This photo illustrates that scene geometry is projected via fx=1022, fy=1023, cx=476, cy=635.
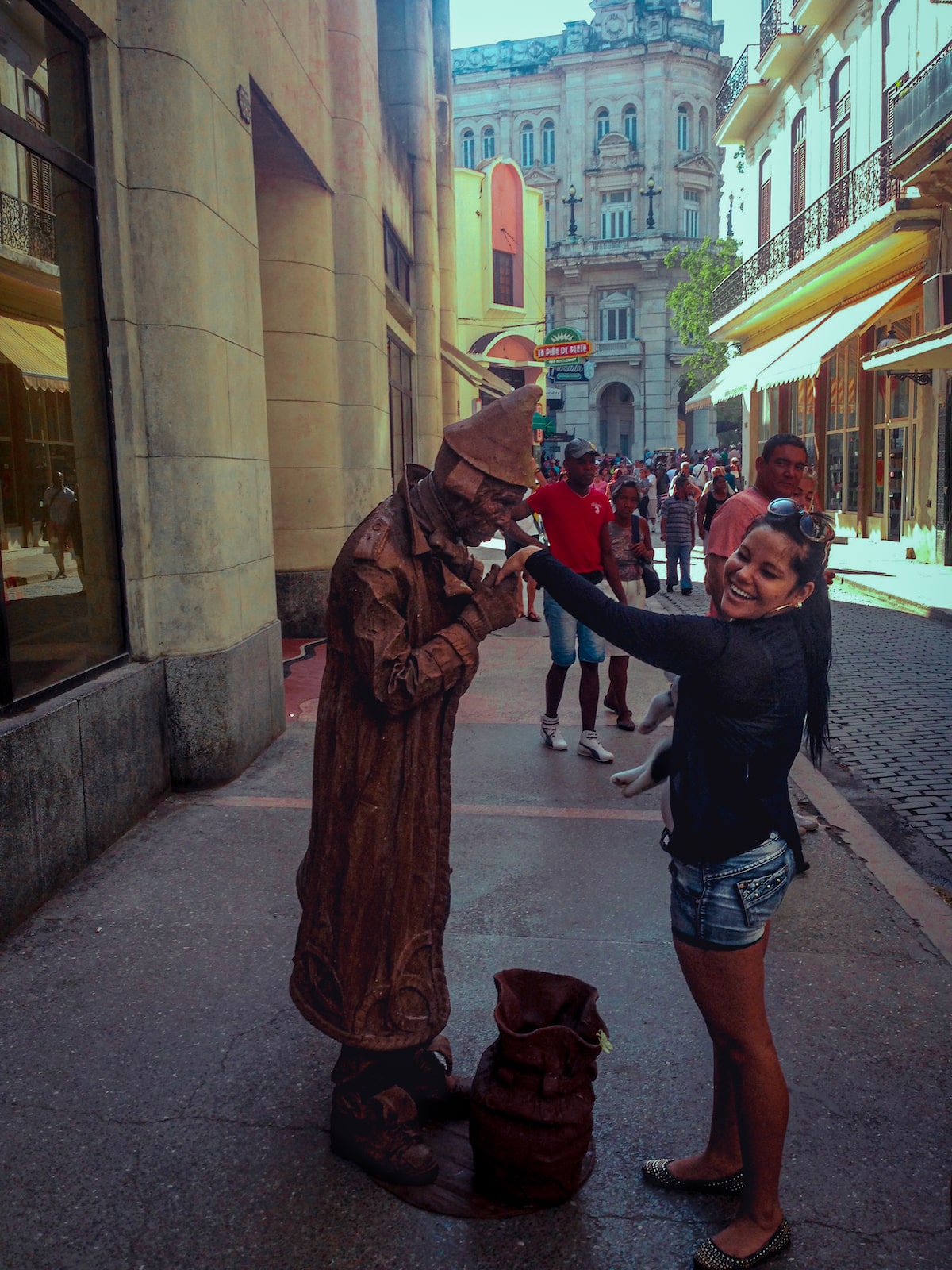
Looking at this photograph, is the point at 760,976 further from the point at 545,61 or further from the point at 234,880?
the point at 545,61

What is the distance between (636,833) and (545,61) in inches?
2384

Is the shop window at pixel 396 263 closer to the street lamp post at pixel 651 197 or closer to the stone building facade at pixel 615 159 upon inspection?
the stone building facade at pixel 615 159

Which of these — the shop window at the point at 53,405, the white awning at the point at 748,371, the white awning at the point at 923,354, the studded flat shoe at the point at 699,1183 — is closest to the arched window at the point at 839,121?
the white awning at the point at 748,371

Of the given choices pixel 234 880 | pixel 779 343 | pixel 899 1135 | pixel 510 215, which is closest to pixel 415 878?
pixel 899 1135

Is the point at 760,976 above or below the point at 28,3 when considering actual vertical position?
below

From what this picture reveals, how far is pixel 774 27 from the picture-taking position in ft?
81.7

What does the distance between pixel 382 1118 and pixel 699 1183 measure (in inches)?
32.3

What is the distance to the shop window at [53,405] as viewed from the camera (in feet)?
15.0

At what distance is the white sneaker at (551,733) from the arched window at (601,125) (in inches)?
2241

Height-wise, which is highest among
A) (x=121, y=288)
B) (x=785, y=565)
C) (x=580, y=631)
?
(x=121, y=288)

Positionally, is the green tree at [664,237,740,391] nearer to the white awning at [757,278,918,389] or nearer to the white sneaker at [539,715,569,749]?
the white awning at [757,278,918,389]

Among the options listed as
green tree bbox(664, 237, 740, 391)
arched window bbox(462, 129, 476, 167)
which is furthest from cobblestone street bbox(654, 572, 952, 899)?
arched window bbox(462, 129, 476, 167)

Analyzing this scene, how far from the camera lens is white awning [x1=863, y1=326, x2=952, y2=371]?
12.8 metres

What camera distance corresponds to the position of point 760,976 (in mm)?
2379
